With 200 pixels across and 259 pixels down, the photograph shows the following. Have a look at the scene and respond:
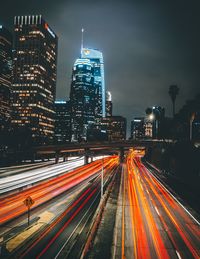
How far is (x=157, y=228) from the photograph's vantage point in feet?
103

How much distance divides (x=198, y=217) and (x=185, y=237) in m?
9.04

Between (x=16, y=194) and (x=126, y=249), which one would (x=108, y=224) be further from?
(x=16, y=194)

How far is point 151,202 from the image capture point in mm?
44719

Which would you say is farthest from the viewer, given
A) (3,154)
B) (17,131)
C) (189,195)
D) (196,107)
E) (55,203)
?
(17,131)

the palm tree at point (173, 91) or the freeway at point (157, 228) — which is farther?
the palm tree at point (173, 91)

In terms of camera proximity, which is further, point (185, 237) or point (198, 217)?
point (198, 217)

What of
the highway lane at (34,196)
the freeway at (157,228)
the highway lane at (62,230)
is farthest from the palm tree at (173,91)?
the highway lane at (62,230)

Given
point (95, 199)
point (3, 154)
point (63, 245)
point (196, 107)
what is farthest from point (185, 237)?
point (3, 154)

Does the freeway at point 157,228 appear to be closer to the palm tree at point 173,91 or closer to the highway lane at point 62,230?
the highway lane at point 62,230

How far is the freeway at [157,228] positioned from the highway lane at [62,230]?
16.9 feet

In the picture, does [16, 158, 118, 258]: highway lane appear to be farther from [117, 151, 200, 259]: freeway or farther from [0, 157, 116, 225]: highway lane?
[0, 157, 116, 225]: highway lane

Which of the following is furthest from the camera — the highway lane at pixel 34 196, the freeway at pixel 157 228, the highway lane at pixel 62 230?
the highway lane at pixel 34 196

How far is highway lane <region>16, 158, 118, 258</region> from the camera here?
947 inches

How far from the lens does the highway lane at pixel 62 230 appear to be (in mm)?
24047
